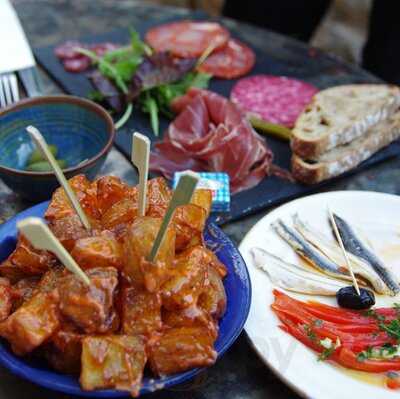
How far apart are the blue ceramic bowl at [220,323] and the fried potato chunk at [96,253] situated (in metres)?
0.28

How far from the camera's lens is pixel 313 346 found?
5.33ft

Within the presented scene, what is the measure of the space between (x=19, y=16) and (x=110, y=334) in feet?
9.87

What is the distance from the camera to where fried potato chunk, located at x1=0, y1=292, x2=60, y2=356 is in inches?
52.1

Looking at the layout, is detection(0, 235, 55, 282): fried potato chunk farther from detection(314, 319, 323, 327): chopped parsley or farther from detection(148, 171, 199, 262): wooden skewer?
detection(314, 319, 323, 327): chopped parsley

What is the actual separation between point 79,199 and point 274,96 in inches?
65.1

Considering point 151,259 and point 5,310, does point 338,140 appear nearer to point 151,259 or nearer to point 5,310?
point 151,259

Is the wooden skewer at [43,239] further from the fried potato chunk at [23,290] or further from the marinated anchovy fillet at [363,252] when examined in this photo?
the marinated anchovy fillet at [363,252]

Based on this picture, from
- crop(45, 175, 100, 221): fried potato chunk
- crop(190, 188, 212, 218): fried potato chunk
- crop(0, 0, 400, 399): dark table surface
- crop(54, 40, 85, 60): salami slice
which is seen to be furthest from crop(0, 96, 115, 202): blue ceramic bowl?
crop(54, 40, 85, 60): salami slice

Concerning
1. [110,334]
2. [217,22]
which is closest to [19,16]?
[217,22]

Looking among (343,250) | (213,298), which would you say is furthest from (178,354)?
(343,250)

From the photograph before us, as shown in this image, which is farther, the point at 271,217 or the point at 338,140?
the point at 338,140

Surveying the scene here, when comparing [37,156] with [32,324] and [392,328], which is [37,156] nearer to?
[32,324]

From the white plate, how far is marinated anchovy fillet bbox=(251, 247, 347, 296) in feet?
0.07

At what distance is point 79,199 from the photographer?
1686 mm
